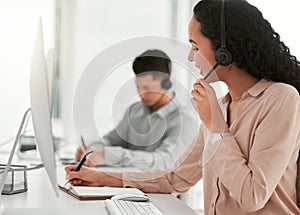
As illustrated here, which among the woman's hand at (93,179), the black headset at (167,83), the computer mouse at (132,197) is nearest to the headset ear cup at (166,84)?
the black headset at (167,83)

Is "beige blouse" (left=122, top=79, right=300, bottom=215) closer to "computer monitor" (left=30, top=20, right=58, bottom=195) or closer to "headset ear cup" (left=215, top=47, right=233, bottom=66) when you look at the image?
"headset ear cup" (left=215, top=47, right=233, bottom=66)

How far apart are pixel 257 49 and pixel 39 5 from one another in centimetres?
256

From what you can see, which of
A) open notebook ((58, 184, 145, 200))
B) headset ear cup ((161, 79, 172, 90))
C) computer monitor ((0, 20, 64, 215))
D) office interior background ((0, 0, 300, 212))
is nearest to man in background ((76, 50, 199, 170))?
headset ear cup ((161, 79, 172, 90))

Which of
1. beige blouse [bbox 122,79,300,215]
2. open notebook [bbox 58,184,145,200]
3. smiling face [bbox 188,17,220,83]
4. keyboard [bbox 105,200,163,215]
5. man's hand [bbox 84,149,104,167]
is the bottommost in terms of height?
man's hand [bbox 84,149,104,167]

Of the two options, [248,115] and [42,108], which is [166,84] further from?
[42,108]

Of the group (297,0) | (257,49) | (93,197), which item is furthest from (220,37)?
(297,0)

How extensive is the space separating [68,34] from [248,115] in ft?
8.44

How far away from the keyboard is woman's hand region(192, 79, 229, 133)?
29 cm

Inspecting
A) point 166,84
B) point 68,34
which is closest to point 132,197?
point 166,84

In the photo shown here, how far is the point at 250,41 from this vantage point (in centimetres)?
154

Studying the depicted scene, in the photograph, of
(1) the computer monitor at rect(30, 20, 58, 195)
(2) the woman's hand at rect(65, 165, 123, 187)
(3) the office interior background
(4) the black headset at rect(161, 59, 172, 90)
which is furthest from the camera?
(3) the office interior background

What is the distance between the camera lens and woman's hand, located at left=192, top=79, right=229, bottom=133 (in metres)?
1.52

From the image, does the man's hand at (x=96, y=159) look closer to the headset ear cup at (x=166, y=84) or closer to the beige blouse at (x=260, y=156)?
the headset ear cup at (x=166, y=84)

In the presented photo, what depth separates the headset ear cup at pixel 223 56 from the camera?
4.99ft
